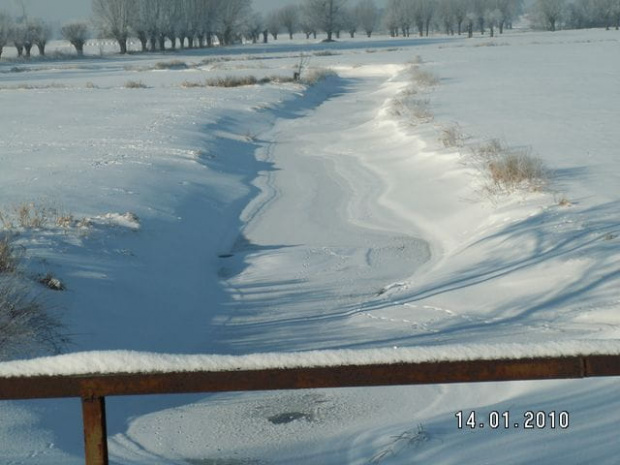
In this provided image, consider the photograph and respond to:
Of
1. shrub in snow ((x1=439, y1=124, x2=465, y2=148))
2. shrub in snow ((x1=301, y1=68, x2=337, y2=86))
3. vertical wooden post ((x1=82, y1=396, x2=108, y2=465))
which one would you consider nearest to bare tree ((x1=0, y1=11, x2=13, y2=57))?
shrub in snow ((x1=301, y1=68, x2=337, y2=86))

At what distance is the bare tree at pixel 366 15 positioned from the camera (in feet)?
616

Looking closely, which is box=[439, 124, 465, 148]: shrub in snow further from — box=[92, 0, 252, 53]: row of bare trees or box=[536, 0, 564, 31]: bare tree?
box=[536, 0, 564, 31]: bare tree

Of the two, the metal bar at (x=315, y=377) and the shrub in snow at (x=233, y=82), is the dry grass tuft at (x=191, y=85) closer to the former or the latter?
the shrub in snow at (x=233, y=82)

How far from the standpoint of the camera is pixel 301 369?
2664 millimetres

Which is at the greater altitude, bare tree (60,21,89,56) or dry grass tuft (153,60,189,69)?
bare tree (60,21,89,56)

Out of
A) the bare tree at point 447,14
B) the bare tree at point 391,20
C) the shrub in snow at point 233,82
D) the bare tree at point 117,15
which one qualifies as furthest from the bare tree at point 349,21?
the shrub in snow at point 233,82

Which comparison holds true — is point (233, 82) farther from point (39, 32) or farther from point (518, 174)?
point (39, 32)

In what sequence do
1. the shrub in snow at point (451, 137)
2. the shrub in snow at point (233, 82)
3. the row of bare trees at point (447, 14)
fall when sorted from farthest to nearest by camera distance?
1. the row of bare trees at point (447, 14)
2. the shrub in snow at point (233, 82)
3. the shrub in snow at point (451, 137)

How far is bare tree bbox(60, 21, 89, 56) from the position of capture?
102 metres

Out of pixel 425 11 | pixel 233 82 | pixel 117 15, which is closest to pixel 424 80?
pixel 233 82

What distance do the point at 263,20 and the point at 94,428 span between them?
16254 cm

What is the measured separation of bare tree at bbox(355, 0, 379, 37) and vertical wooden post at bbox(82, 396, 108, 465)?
18654cm

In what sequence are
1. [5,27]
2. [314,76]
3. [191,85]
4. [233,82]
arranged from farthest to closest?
[5,27]
[314,76]
[191,85]
[233,82]

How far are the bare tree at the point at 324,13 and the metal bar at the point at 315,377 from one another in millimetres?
140730
